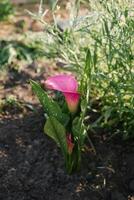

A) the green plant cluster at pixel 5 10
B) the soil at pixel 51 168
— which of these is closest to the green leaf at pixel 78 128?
the soil at pixel 51 168

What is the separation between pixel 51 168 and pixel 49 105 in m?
0.36

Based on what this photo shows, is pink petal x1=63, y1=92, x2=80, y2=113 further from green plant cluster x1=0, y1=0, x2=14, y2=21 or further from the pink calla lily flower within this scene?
green plant cluster x1=0, y1=0, x2=14, y2=21

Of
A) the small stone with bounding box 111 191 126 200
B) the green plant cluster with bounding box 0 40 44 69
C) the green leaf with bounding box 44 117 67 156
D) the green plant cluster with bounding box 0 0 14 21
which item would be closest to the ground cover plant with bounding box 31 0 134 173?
the green leaf with bounding box 44 117 67 156

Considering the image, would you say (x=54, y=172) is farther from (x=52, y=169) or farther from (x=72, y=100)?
(x=72, y=100)

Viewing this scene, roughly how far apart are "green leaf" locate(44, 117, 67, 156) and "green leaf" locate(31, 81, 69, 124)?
0.03 metres

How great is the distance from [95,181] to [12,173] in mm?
373

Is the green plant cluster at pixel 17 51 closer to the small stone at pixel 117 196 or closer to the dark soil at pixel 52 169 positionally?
the dark soil at pixel 52 169

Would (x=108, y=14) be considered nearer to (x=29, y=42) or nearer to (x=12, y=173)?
(x=12, y=173)

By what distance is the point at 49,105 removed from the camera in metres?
2.21

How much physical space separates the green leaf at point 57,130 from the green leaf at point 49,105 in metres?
0.03

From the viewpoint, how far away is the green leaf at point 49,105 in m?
2.18

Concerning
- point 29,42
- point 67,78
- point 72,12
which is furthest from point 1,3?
point 67,78

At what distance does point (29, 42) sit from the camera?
11.6 ft

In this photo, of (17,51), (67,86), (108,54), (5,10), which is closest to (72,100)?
(67,86)
